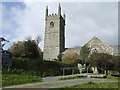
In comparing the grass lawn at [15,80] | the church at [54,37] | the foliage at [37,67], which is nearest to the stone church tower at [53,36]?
the church at [54,37]

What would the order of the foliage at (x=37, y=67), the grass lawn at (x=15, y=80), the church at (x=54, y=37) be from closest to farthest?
the grass lawn at (x=15, y=80) → the foliage at (x=37, y=67) → the church at (x=54, y=37)

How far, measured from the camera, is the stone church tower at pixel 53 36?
227 ft

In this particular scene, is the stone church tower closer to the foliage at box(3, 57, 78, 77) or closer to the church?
the church

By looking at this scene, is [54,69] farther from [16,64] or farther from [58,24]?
[58,24]

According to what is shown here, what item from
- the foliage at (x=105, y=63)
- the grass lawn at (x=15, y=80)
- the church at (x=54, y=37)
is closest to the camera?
the grass lawn at (x=15, y=80)

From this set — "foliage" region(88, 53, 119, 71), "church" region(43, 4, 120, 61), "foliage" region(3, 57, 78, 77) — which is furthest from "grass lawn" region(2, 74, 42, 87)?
"church" region(43, 4, 120, 61)

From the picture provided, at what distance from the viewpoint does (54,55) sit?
2714 inches

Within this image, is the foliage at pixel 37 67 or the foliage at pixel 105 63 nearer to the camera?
the foliage at pixel 37 67

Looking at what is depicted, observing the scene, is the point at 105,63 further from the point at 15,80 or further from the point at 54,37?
the point at 54,37

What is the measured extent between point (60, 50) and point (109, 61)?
39.3 meters

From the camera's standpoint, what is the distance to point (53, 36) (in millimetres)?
70688

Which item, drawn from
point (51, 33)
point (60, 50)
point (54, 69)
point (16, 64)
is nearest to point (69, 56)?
point (60, 50)

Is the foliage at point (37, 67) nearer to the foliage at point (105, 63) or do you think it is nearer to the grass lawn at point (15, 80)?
the grass lawn at point (15, 80)

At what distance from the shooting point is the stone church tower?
69.1 meters
